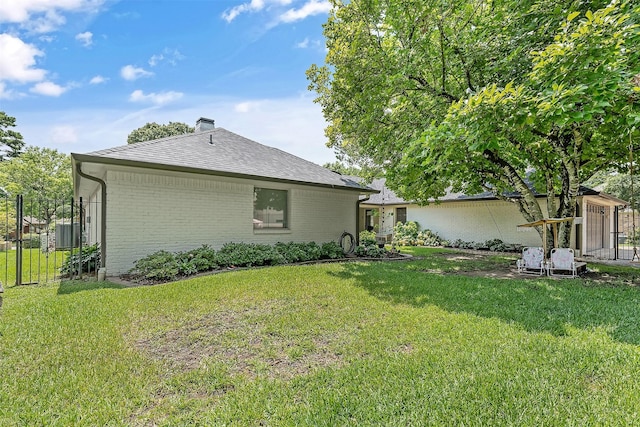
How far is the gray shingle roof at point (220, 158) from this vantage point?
7904mm

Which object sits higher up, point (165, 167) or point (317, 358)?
point (165, 167)

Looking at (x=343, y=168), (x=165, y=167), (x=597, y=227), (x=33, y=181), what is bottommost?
(x=597, y=227)

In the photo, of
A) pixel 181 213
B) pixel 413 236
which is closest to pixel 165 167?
pixel 181 213

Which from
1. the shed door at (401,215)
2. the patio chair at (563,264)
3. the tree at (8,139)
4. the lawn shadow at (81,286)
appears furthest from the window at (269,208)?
the tree at (8,139)

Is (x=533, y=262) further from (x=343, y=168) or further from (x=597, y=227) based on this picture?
(x=343, y=168)

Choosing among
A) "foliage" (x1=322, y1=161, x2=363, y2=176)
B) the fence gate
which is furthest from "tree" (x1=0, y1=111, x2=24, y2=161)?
"foliage" (x1=322, y1=161, x2=363, y2=176)

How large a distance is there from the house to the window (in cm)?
621

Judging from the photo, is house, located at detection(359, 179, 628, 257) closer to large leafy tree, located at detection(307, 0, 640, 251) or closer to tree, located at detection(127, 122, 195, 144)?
large leafy tree, located at detection(307, 0, 640, 251)

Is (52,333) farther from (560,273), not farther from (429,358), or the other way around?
(560,273)

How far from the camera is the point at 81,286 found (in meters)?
6.50

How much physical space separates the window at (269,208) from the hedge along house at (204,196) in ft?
0.11

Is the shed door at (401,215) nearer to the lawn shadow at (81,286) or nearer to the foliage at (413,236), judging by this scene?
the foliage at (413,236)

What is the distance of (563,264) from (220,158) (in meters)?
10.2

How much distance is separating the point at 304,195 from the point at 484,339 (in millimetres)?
8896
